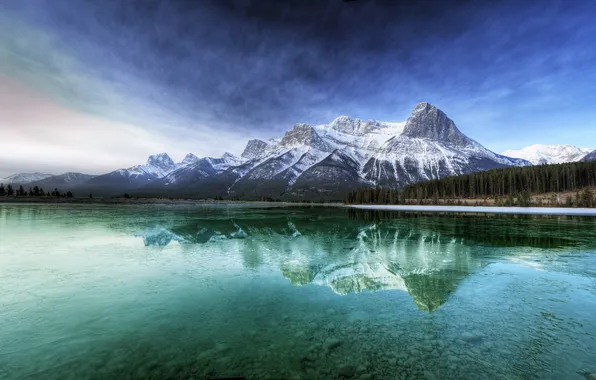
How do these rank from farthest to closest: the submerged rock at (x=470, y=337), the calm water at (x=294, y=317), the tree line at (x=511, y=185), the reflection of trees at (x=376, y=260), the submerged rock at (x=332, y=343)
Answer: the tree line at (x=511, y=185)
the reflection of trees at (x=376, y=260)
the submerged rock at (x=470, y=337)
the submerged rock at (x=332, y=343)
the calm water at (x=294, y=317)

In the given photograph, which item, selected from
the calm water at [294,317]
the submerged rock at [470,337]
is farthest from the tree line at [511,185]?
the submerged rock at [470,337]

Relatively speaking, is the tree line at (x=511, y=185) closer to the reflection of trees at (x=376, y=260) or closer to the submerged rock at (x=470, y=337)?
the reflection of trees at (x=376, y=260)

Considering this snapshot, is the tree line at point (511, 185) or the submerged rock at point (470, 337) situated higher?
the tree line at point (511, 185)

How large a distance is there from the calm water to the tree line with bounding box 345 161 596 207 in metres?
130

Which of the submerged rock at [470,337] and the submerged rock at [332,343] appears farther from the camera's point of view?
the submerged rock at [470,337]

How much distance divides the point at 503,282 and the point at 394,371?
12151 millimetres

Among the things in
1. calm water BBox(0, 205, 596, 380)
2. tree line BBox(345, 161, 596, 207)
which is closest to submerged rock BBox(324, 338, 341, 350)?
calm water BBox(0, 205, 596, 380)

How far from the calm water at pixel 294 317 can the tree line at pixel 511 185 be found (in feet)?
425

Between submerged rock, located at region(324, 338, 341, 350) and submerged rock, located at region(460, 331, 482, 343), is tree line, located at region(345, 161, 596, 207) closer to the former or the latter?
submerged rock, located at region(460, 331, 482, 343)

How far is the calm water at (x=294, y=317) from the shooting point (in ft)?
24.7

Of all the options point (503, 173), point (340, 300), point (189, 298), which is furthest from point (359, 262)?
point (503, 173)

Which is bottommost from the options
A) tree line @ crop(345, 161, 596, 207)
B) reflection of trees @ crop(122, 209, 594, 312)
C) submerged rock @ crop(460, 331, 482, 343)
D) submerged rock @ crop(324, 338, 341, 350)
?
reflection of trees @ crop(122, 209, 594, 312)

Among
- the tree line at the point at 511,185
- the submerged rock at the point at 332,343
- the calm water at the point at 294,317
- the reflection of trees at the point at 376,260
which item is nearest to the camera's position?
the calm water at the point at 294,317

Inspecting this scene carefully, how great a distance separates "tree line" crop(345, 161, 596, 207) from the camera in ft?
454
